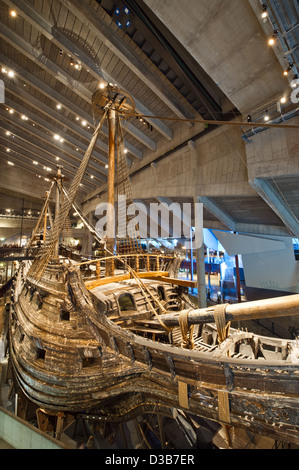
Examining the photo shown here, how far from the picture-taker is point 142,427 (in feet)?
14.8

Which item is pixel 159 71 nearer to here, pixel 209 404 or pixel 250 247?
pixel 250 247

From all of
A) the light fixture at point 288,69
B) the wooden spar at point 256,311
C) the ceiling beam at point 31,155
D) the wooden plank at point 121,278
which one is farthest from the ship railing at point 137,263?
the ceiling beam at point 31,155

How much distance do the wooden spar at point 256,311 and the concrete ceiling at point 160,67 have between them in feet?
10.3

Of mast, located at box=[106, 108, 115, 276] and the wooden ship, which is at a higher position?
mast, located at box=[106, 108, 115, 276]

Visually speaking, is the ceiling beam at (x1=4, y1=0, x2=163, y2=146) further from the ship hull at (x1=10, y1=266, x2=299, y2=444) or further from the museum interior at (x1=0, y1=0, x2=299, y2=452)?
the ship hull at (x1=10, y1=266, x2=299, y2=444)

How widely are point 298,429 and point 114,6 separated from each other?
11432 millimetres

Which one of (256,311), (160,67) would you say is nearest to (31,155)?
Result: (160,67)

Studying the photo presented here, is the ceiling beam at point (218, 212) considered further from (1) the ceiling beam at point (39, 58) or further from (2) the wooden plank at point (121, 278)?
(1) the ceiling beam at point (39, 58)

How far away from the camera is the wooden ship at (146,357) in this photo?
2203 mm

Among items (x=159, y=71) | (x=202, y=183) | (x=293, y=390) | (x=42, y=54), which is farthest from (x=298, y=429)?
(x=42, y=54)

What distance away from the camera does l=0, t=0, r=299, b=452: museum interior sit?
105 inches

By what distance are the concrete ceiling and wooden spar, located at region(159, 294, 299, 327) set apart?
3.13 metres

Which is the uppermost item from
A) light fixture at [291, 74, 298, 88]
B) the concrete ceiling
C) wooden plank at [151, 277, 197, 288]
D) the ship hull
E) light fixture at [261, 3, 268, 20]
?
the concrete ceiling

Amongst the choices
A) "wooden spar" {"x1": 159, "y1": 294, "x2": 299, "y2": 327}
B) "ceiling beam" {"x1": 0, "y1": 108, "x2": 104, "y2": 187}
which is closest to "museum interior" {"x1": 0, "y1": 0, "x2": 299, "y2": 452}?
"wooden spar" {"x1": 159, "y1": 294, "x2": 299, "y2": 327}
